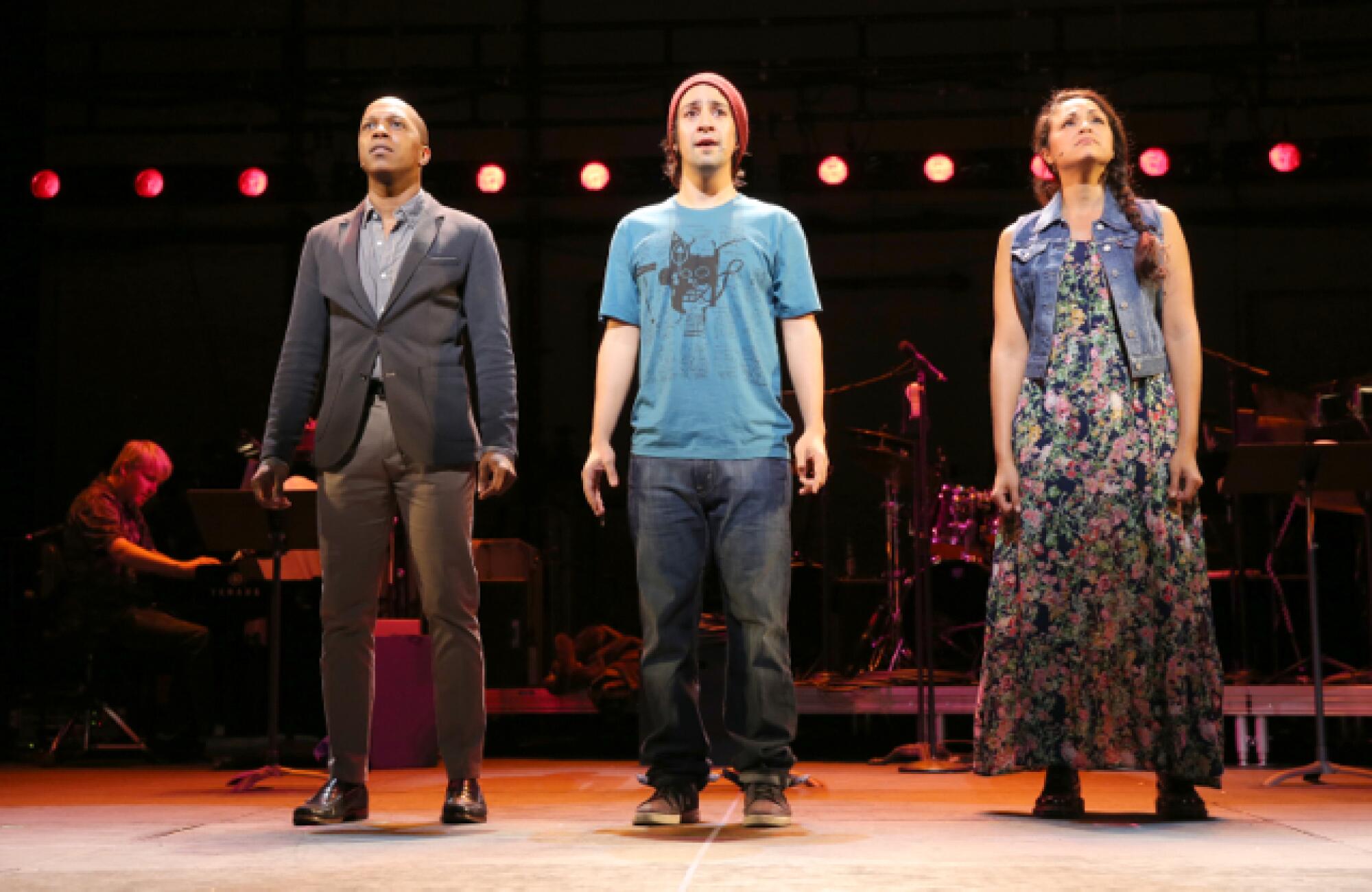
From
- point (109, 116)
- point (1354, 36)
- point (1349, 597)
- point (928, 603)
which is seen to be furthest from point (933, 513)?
point (109, 116)

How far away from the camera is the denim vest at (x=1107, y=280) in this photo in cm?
350

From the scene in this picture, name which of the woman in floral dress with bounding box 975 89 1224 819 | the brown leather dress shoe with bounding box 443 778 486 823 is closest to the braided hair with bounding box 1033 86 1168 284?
the woman in floral dress with bounding box 975 89 1224 819

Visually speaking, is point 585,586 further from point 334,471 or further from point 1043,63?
point 334,471

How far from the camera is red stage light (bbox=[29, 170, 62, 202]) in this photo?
8.67m

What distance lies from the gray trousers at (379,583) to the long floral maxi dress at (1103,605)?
1176 millimetres

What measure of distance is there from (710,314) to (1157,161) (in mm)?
6043

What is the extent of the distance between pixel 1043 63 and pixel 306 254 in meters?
7.02

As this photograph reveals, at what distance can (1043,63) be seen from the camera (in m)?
9.65

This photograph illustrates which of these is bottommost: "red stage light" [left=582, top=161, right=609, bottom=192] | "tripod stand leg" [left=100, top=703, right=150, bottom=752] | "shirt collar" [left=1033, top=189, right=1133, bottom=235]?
"tripod stand leg" [left=100, top=703, right=150, bottom=752]

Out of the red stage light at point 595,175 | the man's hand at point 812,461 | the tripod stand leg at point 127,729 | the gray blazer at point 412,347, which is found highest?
the red stage light at point 595,175

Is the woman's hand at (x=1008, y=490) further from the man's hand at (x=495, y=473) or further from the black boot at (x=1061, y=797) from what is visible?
the man's hand at (x=495, y=473)

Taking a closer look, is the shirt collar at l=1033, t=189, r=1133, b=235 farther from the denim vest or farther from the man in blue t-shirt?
the man in blue t-shirt

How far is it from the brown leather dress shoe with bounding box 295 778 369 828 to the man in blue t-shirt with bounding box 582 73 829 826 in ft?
2.20

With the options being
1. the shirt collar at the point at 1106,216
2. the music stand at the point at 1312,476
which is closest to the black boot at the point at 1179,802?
the shirt collar at the point at 1106,216
